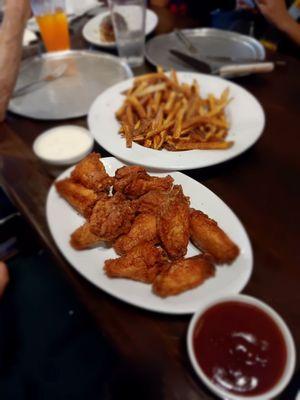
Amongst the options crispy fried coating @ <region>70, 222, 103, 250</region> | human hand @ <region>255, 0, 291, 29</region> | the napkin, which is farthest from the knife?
the napkin

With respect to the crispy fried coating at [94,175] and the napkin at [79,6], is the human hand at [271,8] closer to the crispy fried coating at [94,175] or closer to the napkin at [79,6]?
the crispy fried coating at [94,175]

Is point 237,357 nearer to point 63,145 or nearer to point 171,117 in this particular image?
point 171,117

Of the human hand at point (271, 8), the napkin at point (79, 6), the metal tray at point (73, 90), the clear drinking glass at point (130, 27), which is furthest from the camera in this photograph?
the napkin at point (79, 6)

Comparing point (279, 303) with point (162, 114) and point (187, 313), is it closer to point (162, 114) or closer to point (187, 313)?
point (187, 313)

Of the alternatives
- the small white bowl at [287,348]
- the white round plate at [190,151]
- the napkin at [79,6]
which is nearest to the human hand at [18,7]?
the white round plate at [190,151]

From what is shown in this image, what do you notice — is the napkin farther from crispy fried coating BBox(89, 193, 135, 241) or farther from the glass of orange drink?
crispy fried coating BBox(89, 193, 135, 241)

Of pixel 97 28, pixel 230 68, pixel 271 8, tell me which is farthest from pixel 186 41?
pixel 271 8

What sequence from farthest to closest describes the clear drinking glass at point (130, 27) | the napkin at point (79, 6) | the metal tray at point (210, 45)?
the napkin at point (79, 6), the metal tray at point (210, 45), the clear drinking glass at point (130, 27)
